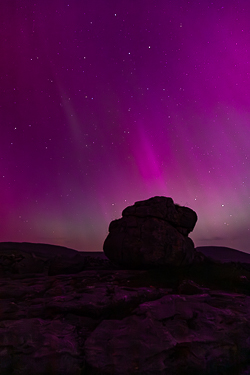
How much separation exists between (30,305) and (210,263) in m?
16.2

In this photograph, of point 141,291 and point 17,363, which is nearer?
point 17,363

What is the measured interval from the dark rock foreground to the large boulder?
3.99 m

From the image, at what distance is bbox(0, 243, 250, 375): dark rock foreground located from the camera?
7129mm

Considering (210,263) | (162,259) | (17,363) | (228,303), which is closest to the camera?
(17,363)

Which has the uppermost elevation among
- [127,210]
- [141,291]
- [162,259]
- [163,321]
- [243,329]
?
[127,210]

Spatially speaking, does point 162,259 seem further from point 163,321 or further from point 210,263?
point 163,321

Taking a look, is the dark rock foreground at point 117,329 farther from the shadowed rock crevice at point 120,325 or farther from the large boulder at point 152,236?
the large boulder at point 152,236

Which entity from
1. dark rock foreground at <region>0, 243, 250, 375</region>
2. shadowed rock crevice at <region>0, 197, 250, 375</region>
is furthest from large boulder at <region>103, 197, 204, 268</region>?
dark rock foreground at <region>0, 243, 250, 375</region>

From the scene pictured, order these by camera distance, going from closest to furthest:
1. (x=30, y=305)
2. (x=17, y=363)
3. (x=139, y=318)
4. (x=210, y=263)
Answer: (x=17, y=363) → (x=139, y=318) → (x=30, y=305) → (x=210, y=263)

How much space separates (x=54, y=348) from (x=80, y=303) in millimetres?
2993

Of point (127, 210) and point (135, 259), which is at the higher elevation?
point (127, 210)

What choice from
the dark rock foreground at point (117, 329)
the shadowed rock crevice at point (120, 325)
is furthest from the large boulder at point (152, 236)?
the dark rock foreground at point (117, 329)

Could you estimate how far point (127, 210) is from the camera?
21562mm

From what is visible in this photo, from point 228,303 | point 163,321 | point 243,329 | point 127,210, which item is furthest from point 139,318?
point 127,210
